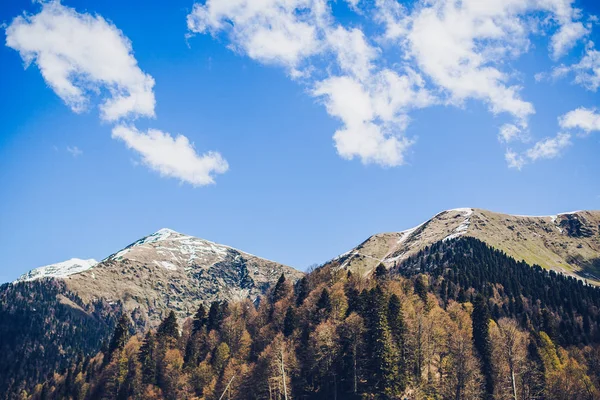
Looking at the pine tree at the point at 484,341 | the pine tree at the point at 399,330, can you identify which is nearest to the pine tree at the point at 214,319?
the pine tree at the point at 399,330

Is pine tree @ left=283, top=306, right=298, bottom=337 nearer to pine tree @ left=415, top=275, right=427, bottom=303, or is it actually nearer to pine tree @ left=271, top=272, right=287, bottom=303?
pine tree @ left=271, top=272, right=287, bottom=303

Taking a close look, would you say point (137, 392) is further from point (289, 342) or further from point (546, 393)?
point (546, 393)

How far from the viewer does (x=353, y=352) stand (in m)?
95.4

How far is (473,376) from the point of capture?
83.4m

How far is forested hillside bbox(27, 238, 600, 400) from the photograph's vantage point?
88.1m

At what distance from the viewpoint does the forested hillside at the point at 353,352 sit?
8812 cm

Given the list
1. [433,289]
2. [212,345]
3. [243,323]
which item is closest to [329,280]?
[243,323]

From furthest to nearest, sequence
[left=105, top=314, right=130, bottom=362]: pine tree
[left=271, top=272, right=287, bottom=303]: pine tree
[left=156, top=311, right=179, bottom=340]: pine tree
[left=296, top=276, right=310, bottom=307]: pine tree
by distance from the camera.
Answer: [left=271, top=272, right=287, bottom=303]: pine tree, [left=105, top=314, right=130, bottom=362]: pine tree, [left=156, top=311, right=179, bottom=340]: pine tree, [left=296, top=276, right=310, bottom=307]: pine tree

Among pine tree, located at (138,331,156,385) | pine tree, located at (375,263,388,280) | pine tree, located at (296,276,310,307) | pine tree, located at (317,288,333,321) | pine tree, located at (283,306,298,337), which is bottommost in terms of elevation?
pine tree, located at (138,331,156,385)

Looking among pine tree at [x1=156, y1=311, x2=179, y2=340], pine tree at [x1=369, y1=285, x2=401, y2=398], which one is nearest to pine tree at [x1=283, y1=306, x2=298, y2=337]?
pine tree at [x1=369, y1=285, x2=401, y2=398]

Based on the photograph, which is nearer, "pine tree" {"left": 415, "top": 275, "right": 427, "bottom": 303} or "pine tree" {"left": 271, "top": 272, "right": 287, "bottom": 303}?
"pine tree" {"left": 415, "top": 275, "right": 427, "bottom": 303}

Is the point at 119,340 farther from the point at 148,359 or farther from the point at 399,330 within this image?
the point at 399,330

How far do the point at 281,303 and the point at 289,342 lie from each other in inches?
1187

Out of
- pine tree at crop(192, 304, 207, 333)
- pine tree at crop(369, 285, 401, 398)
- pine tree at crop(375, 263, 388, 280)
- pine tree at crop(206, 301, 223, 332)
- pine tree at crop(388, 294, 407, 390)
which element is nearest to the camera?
pine tree at crop(369, 285, 401, 398)
